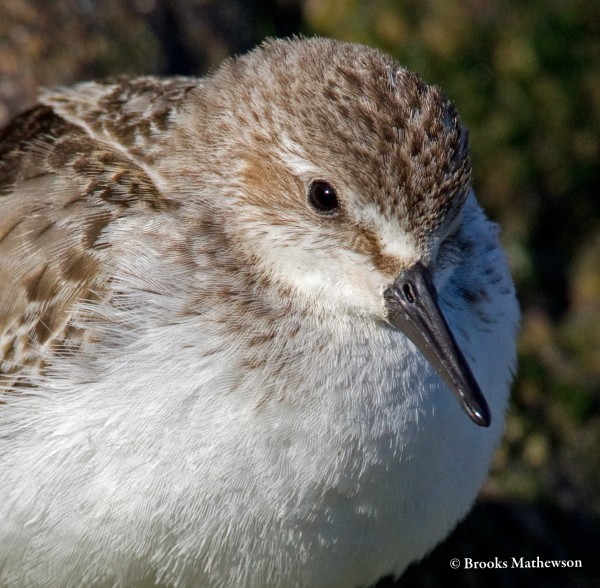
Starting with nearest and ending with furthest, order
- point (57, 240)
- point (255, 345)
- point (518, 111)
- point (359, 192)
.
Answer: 1. point (359, 192)
2. point (255, 345)
3. point (57, 240)
4. point (518, 111)

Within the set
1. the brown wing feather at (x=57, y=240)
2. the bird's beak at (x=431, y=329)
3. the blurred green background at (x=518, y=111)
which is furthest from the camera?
the blurred green background at (x=518, y=111)

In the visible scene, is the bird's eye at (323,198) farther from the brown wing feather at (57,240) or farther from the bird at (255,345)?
the brown wing feather at (57,240)

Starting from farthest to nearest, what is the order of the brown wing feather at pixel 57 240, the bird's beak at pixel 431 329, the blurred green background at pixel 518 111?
1. the blurred green background at pixel 518 111
2. the brown wing feather at pixel 57 240
3. the bird's beak at pixel 431 329

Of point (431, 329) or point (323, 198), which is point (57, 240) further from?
point (431, 329)

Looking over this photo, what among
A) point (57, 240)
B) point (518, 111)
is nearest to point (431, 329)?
point (57, 240)

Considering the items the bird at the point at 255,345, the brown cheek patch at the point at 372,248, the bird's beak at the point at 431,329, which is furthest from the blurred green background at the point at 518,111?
the brown cheek patch at the point at 372,248

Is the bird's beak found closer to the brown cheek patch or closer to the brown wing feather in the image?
the brown cheek patch

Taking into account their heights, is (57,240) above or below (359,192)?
above
